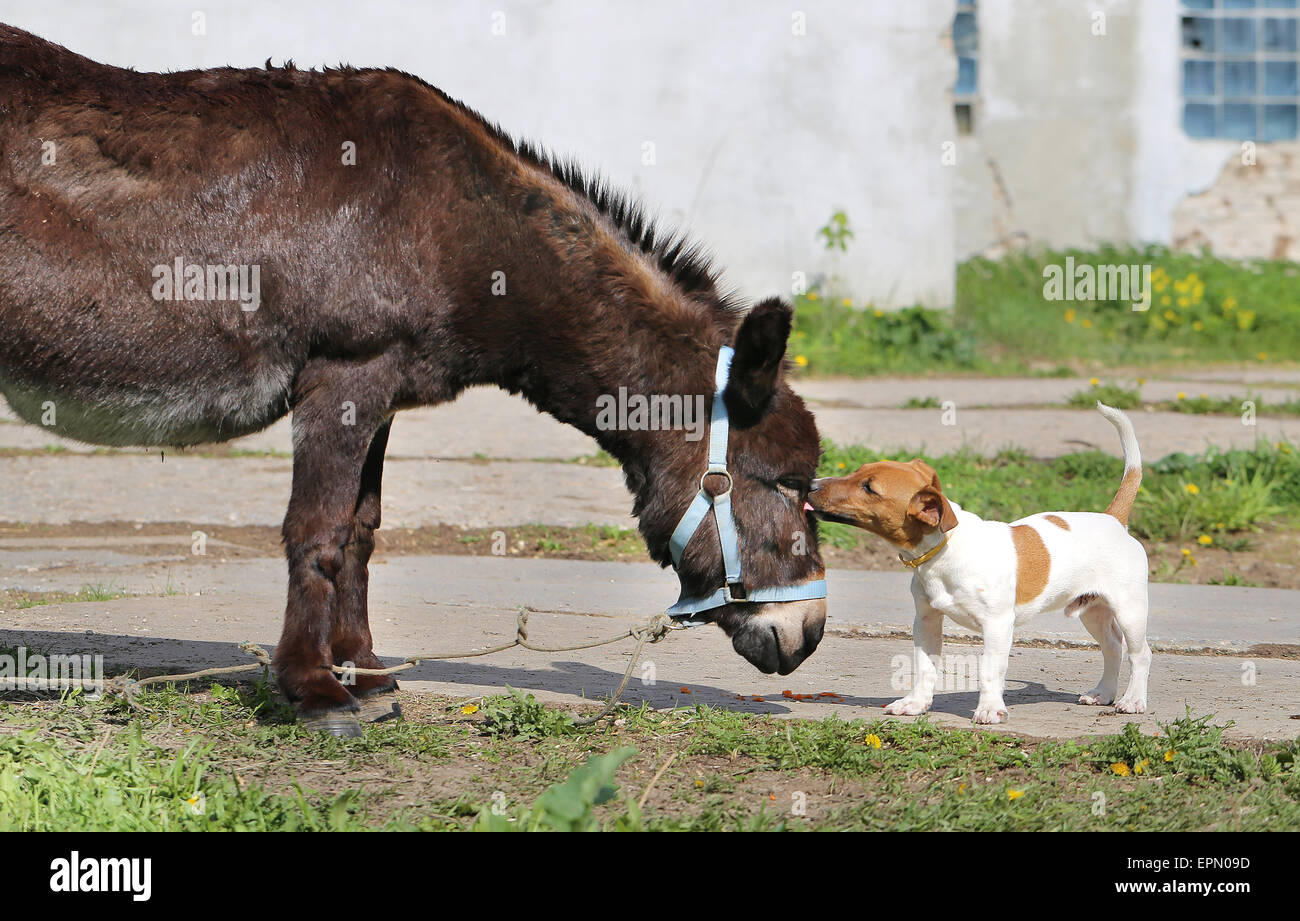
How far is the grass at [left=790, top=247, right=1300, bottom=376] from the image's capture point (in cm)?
1241

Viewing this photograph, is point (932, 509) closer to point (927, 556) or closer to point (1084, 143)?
point (927, 556)

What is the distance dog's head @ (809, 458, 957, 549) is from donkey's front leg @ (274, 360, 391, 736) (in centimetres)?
129

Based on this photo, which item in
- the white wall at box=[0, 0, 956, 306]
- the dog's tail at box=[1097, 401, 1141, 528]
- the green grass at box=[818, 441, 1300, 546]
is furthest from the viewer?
the white wall at box=[0, 0, 956, 306]

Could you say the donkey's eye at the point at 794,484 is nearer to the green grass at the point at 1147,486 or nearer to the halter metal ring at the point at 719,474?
the halter metal ring at the point at 719,474

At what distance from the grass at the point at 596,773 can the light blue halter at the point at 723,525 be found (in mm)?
381

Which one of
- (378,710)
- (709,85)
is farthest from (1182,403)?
(378,710)

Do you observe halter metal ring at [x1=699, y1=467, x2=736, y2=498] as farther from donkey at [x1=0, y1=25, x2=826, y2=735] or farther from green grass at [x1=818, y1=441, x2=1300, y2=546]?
green grass at [x1=818, y1=441, x2=1300, y2=546]

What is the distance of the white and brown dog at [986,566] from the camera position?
393cm

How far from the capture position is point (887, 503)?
392 centimetres

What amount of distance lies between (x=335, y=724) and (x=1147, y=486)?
5249mm

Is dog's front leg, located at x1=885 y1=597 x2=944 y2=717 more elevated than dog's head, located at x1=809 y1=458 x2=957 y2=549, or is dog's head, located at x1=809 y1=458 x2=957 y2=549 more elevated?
dog's head, located at x1=809 y1=458 x2=957 y2=549

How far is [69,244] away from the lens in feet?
12.0

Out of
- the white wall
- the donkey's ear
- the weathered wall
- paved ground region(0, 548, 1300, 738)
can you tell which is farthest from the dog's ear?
the weathered wall

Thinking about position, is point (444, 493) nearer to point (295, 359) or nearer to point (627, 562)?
point (627, 562)
